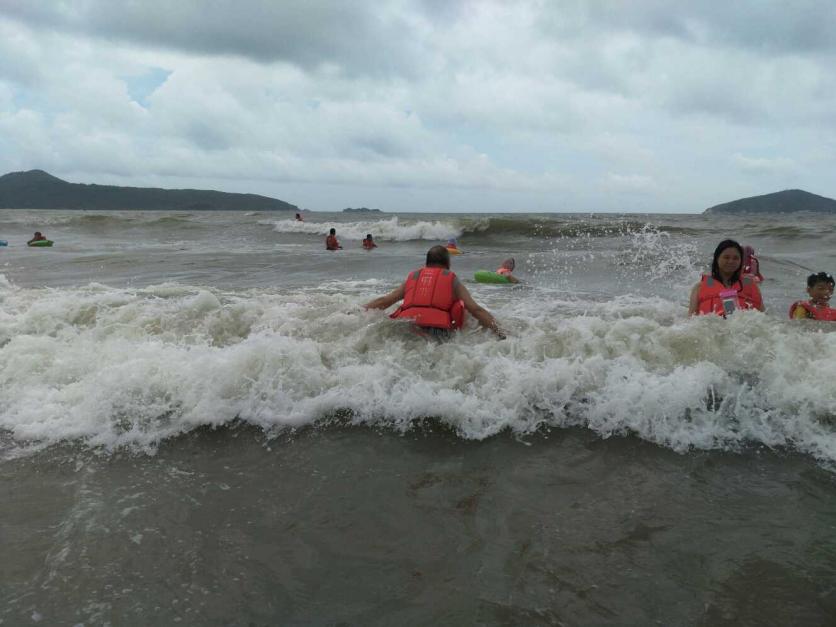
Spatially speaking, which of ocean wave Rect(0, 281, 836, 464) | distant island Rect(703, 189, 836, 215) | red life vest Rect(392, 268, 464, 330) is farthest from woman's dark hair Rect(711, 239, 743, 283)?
distant island Rect(703, 189, 836, 215)

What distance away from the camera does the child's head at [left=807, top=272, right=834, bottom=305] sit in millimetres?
6453

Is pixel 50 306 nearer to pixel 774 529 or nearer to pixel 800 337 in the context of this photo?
pixel 774 529

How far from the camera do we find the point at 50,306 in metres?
6.94

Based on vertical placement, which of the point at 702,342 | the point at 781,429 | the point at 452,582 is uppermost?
the point at 702,342

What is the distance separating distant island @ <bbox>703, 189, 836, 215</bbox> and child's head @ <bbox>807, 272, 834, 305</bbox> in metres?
119

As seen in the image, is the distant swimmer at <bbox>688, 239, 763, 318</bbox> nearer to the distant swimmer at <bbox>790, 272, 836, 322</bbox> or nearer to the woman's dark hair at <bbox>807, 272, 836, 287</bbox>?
the distant swimmer at <bbox>790, 272, 836, 322</bbox>

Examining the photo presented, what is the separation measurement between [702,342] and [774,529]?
2582 mm

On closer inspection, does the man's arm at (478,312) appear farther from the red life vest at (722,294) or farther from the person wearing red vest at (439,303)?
the red life vest at (722,294)

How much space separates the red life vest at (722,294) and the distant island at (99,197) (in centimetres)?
13221

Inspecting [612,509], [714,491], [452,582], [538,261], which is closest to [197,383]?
[452,582]

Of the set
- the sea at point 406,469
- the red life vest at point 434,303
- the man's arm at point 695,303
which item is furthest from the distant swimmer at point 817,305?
the red life vest at point 434,303

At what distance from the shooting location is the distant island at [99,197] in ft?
422

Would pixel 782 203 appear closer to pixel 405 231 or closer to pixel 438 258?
pixel 405 231

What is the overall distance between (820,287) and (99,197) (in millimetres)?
148466
